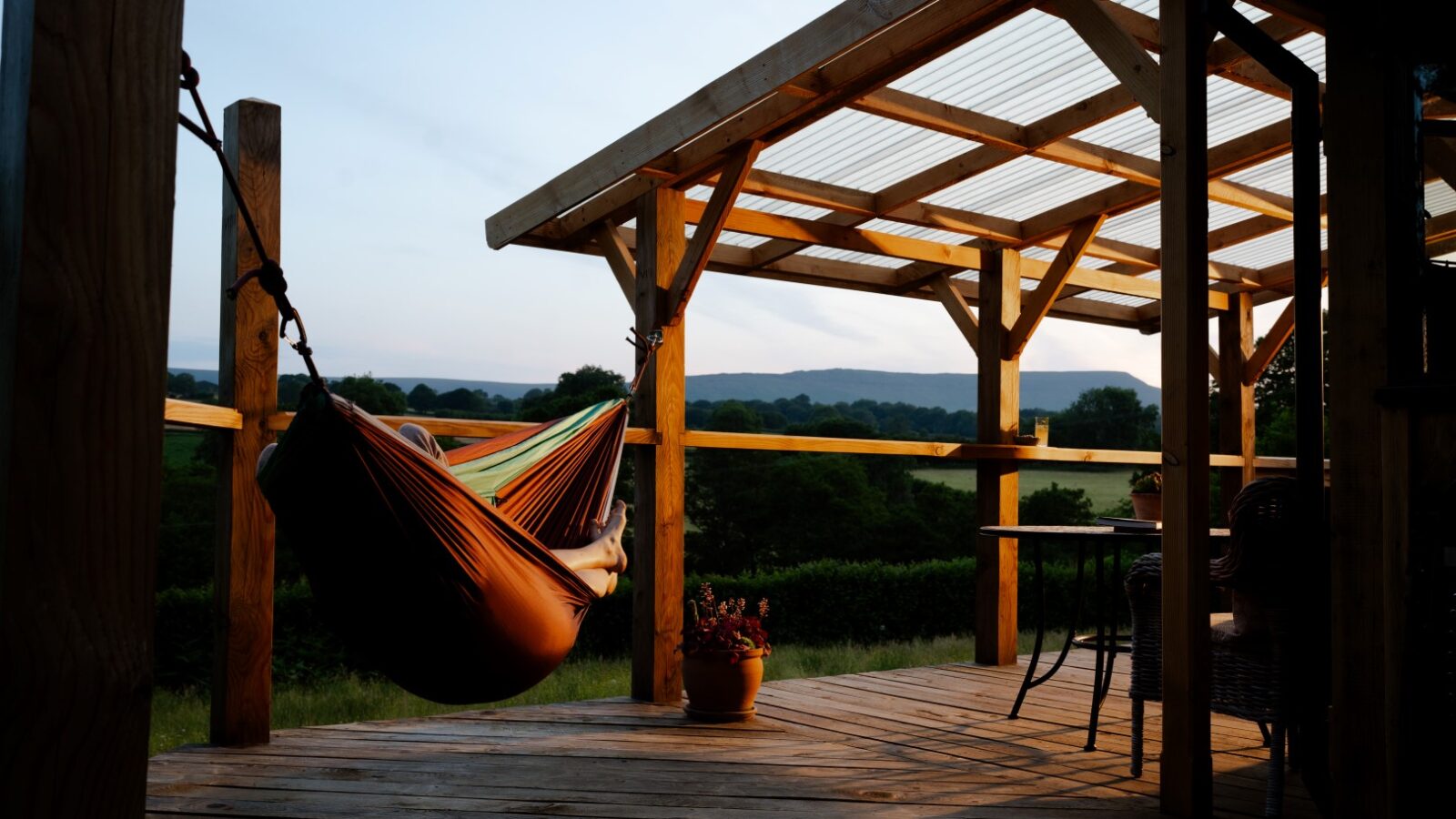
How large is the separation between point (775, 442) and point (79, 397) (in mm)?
3634

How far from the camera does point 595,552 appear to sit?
10.3 feet

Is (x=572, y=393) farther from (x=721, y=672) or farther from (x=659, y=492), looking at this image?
(x=721, y=672)

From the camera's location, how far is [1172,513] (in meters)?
2.70

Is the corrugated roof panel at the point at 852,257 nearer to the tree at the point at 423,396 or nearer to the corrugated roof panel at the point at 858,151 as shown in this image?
the corrugated roof panel at the point at 858,151

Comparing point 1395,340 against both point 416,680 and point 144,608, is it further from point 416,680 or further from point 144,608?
point 144,608

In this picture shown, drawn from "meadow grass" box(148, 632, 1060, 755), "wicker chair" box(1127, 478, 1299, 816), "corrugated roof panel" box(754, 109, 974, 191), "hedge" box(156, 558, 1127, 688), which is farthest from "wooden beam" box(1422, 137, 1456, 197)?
"hedge" box(156, 558, 1127, 688)

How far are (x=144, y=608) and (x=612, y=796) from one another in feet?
7.04

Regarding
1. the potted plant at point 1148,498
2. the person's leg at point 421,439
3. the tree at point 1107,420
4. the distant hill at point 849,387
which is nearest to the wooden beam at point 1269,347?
the potted plant at point 1148,498

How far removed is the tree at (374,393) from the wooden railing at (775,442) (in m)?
5.95

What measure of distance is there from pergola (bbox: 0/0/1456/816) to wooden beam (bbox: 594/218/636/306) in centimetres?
A: 2

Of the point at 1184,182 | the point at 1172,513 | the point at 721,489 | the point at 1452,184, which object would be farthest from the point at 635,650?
the point at 721,489

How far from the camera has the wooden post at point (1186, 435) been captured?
266cm

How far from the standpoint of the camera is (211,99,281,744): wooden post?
3393mm

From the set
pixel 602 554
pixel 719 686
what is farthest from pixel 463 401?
pixel 602 554
